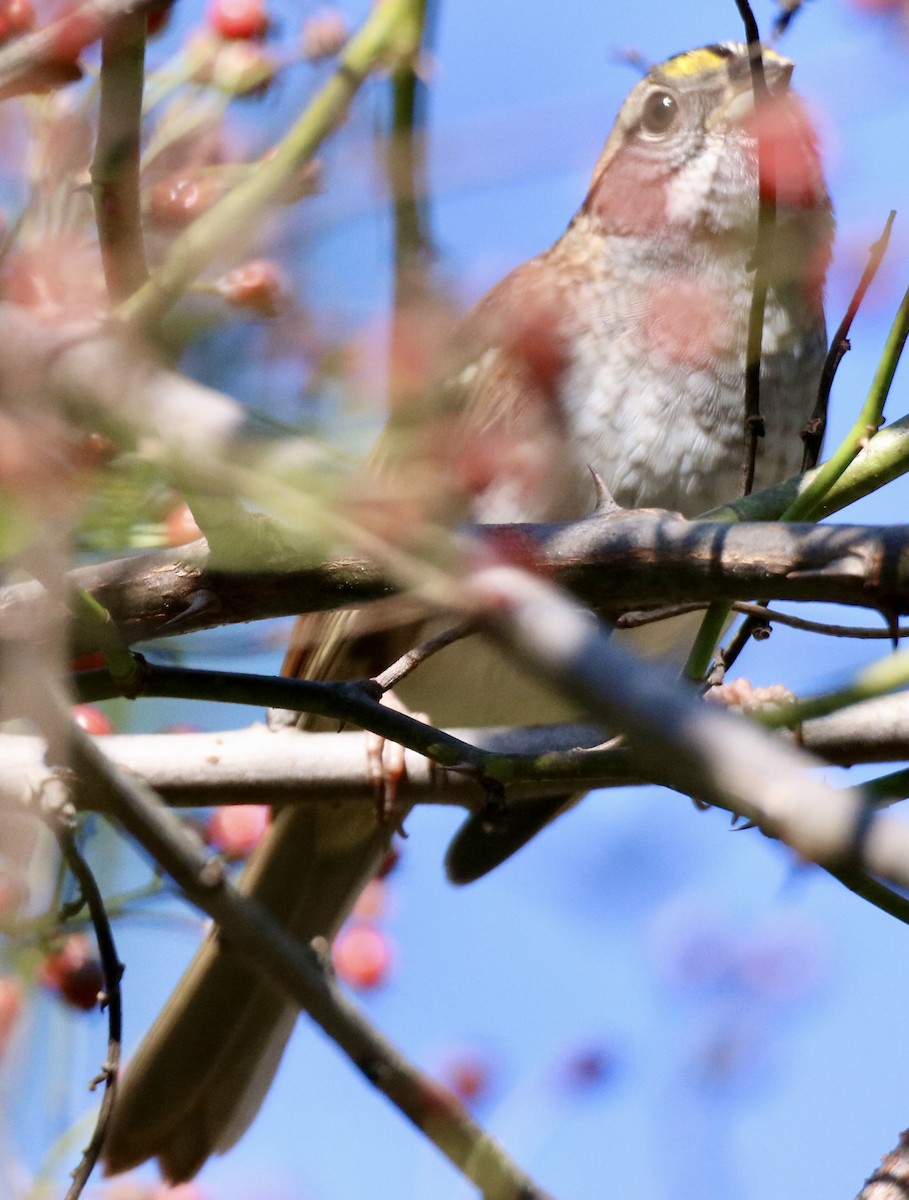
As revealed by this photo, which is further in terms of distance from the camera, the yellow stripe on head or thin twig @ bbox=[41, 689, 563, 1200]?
the yellow stripe on head

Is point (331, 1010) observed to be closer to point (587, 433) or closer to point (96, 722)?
point (96, 722)

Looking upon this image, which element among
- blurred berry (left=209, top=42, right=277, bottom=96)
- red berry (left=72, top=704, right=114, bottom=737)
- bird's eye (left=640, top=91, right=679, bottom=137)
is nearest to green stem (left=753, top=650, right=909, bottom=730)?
blurred berry (left=209, top=42, right=277, bottom=96)

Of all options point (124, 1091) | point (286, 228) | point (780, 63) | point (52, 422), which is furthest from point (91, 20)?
point (124, 1091)

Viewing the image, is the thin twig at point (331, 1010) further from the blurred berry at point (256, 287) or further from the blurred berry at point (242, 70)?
the blurred berry at point (242, 70)

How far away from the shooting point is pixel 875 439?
2027 mm

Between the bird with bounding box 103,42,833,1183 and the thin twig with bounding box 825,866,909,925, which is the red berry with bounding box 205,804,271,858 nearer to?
the bird with bounding box 103,42,833,1183

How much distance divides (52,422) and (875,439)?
1232 millimetres

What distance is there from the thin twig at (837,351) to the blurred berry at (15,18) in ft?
3.66

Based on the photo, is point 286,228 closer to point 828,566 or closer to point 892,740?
point 828,566

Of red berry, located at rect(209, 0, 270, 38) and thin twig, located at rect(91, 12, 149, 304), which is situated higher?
red berry, located at rect(209, 0, 270, 38)

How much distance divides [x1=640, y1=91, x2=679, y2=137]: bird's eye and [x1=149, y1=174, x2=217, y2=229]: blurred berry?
2403 millimetres

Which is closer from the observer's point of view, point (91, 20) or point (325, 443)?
point (325, 443)

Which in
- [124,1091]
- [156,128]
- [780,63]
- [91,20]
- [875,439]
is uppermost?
[780,63]

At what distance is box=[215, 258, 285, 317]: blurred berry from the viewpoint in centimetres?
136
